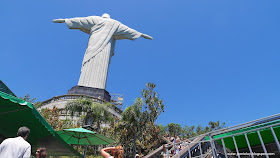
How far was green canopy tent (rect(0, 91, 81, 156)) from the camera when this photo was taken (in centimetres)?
344

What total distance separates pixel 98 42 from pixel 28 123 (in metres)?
22.2

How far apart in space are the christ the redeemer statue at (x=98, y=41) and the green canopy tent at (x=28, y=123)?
58.7ft

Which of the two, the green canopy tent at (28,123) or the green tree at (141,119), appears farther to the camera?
the green tree at (141,119)

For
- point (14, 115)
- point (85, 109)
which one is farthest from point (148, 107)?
point (14, 115)

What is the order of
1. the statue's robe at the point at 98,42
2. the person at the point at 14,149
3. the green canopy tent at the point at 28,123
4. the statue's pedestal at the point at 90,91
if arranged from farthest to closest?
the statue's robe at the point at 98,42 → the statue's pedestal at the point at 90,91 → the green canopy tent at the point at 28,123 → the person at the point at 14,149

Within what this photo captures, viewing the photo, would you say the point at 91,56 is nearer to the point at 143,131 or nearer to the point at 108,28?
the point at 108,28

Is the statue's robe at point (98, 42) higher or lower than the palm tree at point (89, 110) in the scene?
higher

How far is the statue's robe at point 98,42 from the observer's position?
24.1 meters

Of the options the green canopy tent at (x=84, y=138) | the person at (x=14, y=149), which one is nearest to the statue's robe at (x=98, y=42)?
the green canopy tent at (x=84, y=138)

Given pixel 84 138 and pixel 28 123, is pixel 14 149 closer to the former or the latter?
pixel 28 123

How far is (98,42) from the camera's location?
25828 mm

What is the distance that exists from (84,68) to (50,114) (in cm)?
1037

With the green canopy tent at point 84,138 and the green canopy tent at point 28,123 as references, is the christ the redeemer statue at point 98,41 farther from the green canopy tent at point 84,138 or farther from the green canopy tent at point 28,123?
A: the green canopy tent at point 28,123

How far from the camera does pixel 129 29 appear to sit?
29.5m
